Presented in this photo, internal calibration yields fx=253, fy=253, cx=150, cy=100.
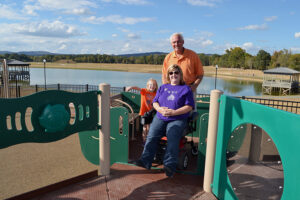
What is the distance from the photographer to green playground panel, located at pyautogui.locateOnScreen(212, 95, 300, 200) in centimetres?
182

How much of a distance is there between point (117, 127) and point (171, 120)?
2.62 feet

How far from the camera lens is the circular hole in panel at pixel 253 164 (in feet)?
6.72

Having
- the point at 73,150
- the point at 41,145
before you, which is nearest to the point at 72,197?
the point at 73,150

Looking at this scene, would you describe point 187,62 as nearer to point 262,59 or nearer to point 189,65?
point 189,65

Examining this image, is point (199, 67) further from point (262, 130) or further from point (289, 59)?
point (289, 59)

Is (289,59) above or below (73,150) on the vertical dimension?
above

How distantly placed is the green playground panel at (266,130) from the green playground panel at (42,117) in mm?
1673

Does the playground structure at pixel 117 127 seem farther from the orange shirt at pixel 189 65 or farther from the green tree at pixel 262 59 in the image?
the green tree at pixel 262 59

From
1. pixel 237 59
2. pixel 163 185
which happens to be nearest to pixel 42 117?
pixel 163 185

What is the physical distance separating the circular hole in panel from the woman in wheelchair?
67 centimetres

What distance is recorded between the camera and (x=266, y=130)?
2127mm

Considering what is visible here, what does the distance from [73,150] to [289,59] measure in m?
66.7

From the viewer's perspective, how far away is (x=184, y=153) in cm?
362

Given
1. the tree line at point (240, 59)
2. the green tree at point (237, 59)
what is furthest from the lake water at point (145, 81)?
the green tree at point (237, 59)
